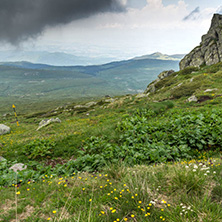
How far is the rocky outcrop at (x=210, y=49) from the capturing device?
185 feet

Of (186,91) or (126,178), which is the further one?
(186,91)

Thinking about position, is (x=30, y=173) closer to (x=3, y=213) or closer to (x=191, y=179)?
(x=3, y=213)

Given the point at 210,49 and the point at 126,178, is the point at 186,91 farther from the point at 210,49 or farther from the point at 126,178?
the point at 210,49

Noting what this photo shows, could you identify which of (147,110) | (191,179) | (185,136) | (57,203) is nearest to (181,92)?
(147,110)

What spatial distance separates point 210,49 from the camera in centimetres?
5944

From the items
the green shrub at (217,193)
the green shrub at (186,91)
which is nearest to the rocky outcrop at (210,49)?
the green shrub at (186,91)

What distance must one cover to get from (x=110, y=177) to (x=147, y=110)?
42.2ft

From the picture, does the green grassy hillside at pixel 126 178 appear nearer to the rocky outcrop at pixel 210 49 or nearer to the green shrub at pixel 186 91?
the green shrub at pixel 186 91

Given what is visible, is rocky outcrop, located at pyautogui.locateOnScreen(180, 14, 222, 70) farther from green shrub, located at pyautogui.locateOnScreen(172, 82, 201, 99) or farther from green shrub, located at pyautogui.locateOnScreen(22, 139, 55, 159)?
green shrub, located at pyautogui.locateOnScreen(22, 139, 55, 159)

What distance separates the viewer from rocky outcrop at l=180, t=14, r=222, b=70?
56.5m

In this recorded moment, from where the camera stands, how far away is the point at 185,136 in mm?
9031

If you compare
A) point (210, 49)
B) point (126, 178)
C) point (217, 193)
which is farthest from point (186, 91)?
point (210, 49)

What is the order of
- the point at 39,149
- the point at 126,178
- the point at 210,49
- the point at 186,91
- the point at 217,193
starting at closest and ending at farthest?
the point at 217,193 < the point at 126,178 < the point at 39,149 < the point at 186,91 < the point at 210,49

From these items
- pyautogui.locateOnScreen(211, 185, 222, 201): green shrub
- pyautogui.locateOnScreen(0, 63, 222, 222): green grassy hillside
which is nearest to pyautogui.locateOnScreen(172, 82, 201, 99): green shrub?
pyautogui.locateOnScreen(0, 63, 222, 222): green grassy hillside
